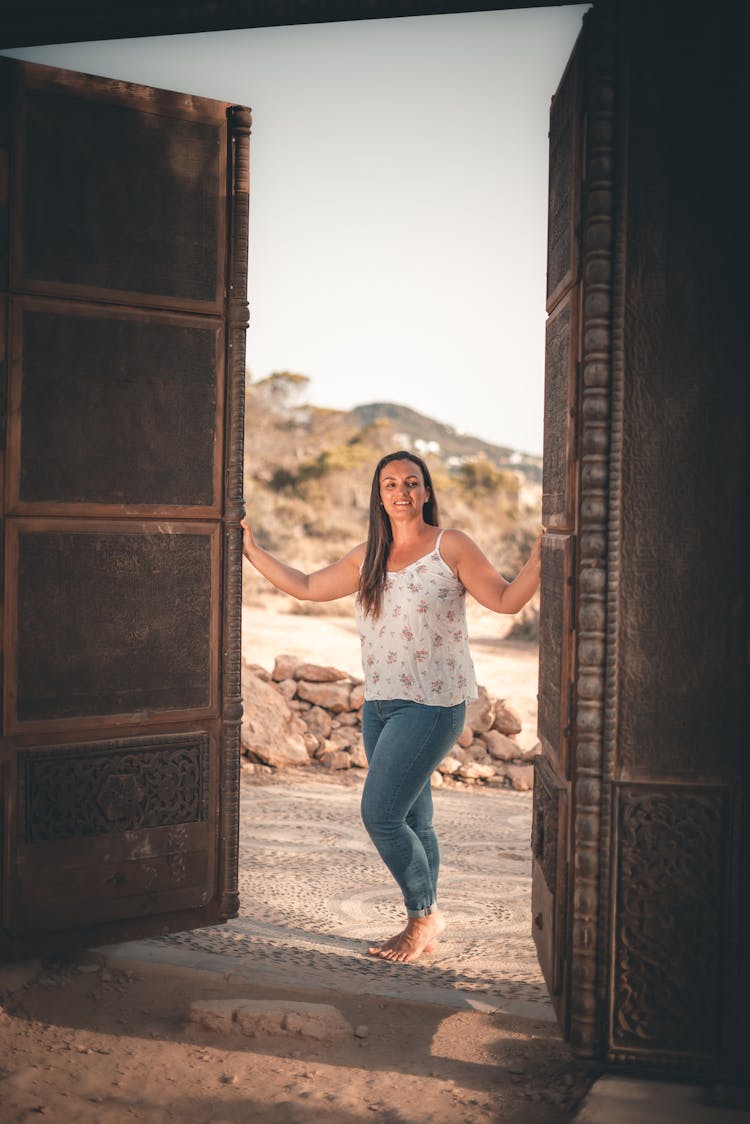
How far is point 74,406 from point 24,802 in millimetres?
1362

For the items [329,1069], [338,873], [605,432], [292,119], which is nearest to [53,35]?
[605,432]

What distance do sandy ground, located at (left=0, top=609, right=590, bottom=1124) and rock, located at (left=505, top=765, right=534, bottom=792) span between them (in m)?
2.63

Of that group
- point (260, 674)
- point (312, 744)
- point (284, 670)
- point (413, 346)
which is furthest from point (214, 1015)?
point (413, 346)

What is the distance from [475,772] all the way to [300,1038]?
463 centimetres

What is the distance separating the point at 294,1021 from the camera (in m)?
3.53

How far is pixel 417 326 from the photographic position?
52.4 meters

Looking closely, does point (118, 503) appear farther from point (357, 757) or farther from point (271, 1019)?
point (357, 757)

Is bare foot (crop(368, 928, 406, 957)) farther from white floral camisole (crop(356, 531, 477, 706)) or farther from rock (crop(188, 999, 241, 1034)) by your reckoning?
white floral camisole (crop(356, 531, 477, 706))

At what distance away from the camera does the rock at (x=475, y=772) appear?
8.00 meters

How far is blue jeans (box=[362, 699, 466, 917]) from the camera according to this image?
13.0 feet

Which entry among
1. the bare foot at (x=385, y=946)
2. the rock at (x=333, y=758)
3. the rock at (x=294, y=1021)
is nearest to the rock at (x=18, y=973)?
the rock at (x=294, y=1021)

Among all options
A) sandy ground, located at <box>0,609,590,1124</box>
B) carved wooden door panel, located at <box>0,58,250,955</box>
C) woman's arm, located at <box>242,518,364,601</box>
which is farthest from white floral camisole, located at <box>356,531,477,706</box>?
sandy ground, located at <box>0,609,590,1124</box>

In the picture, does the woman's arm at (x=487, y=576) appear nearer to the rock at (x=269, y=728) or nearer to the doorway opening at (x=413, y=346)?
the rock at (x=269, y=728)

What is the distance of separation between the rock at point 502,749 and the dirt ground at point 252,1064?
4.63 m
